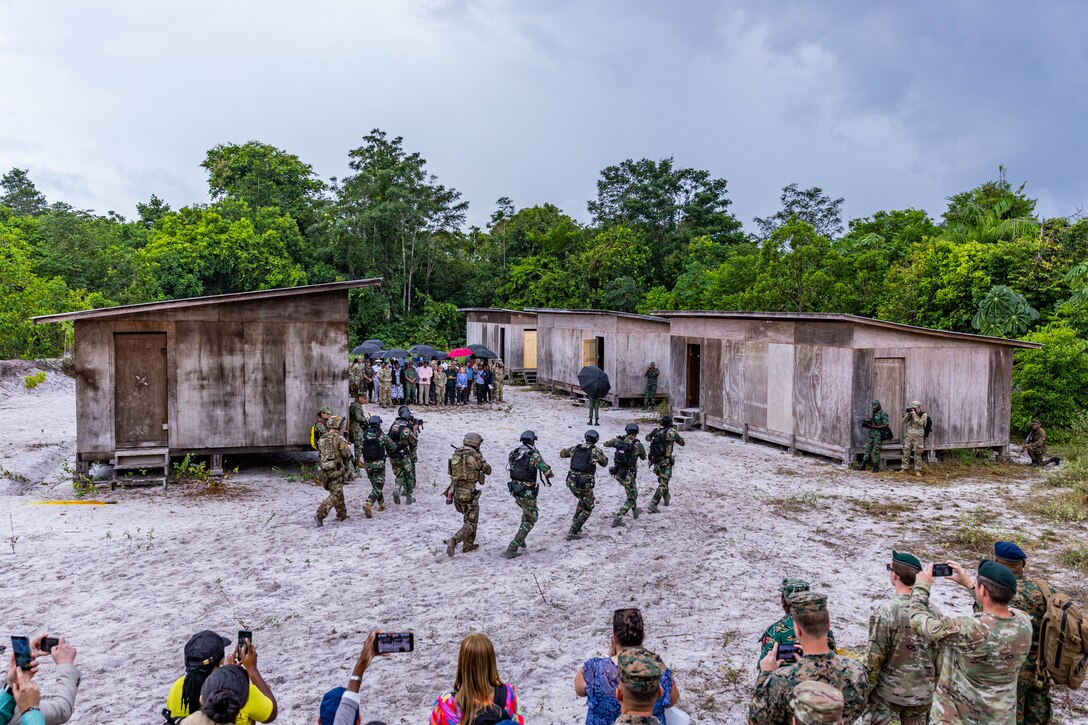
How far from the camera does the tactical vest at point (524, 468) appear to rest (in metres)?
9.28

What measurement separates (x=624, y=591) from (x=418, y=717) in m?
3.23

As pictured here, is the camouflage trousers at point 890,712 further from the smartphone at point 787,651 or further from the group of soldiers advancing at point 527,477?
the group of soldiers advancing at point 527,477

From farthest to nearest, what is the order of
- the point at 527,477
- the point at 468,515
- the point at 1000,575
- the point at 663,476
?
the point at 663,476 < the point at 468,515 < the point at 527,477 < the point at 1000,575

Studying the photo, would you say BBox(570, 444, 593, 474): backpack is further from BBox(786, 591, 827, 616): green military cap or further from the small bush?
the small bush

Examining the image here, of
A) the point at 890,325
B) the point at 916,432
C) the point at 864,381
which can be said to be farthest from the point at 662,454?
the point at 890,325

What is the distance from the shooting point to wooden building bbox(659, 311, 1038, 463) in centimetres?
1492

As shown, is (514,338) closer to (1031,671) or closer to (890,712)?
(890,712)

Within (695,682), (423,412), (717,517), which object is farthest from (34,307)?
(695,682)

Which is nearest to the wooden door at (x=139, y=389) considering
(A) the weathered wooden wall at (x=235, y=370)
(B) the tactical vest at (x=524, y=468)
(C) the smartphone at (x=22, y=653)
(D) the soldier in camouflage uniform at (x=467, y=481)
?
(A) the weathered wooden wall at (x=235, y=370)

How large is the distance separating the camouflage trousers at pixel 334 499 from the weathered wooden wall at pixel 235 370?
12.0ft

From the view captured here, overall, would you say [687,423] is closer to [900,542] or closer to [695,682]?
[900,542]

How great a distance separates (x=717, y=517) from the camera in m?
11.1

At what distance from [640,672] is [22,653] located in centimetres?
284

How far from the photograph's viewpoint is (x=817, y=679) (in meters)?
3.49
